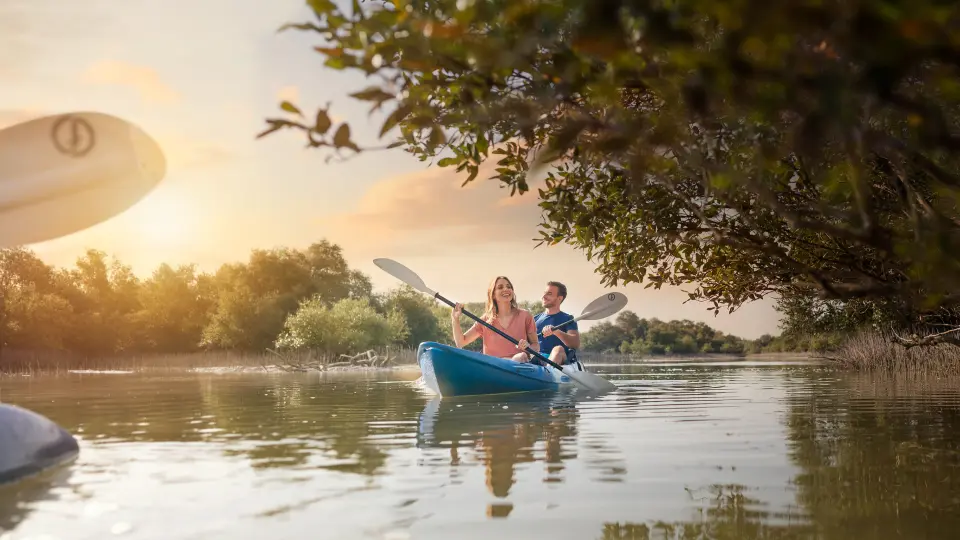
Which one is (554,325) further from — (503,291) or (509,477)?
(509,477)

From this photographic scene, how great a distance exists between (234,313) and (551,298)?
122ft

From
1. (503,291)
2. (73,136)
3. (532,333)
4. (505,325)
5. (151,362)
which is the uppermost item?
(73,136)

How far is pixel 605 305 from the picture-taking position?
13.1 metres

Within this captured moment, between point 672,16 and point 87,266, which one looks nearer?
point 672,16

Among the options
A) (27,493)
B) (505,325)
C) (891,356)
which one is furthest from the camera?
(891,356)

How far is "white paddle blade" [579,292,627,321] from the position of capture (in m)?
12.9

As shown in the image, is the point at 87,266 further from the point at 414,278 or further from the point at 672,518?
the point at 672,518

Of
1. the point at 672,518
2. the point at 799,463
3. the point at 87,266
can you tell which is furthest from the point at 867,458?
the point at 87,266

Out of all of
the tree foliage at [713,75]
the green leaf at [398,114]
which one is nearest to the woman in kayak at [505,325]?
the tree foliage at [713,75]

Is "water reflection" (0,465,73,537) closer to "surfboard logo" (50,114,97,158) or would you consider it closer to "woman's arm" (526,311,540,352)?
"surfboard logo" (50,114,97,158)

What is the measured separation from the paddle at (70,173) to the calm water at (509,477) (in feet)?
4.71

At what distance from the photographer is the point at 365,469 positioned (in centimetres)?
494

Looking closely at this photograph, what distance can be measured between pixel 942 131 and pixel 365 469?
146 inches

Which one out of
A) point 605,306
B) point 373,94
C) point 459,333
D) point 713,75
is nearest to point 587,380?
point 605,306
